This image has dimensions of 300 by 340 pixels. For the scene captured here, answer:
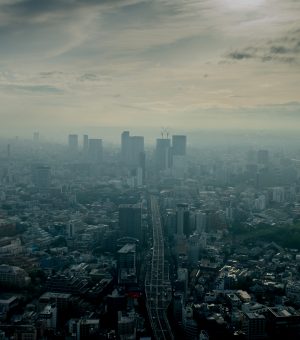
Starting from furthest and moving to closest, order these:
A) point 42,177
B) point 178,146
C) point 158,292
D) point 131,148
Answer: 1. point 131,148
2. point 178,146
3. point 42,177
4. point 158,292

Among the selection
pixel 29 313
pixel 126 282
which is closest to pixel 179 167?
pixel 126 282

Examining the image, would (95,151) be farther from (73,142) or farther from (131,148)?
(73,142)

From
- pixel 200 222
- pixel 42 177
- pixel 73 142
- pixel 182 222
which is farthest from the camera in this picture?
pixel 73 142

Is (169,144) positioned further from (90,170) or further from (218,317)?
Result: (218,317)

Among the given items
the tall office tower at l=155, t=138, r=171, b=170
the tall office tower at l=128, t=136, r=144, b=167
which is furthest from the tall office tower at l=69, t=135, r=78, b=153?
the tall office tower at l=155, t=138, r=171, b=170

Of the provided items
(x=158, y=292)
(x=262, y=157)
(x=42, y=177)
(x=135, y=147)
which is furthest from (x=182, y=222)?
(x=135, y=147)

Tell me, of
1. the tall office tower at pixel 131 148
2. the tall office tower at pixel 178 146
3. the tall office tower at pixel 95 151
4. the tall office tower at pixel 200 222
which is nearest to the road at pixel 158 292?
the tall office tower at pixel 200 222

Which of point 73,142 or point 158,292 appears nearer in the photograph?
point 158,292
